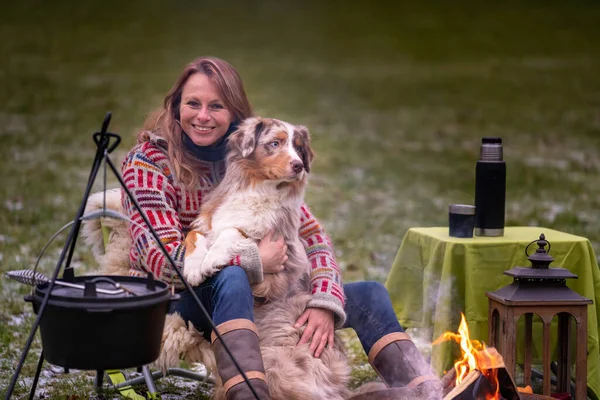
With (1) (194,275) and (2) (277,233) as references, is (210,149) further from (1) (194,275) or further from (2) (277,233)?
(1) (194,275)

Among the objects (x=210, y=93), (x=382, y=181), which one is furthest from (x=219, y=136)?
(x=382, y=181)

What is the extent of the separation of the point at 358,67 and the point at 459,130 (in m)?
4.59

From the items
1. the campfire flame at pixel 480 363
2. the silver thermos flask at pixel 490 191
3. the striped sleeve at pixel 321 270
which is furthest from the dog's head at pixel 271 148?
the silver thermos flask at pixel 490 191

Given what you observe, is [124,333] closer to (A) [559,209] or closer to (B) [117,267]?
(B) [117,267]

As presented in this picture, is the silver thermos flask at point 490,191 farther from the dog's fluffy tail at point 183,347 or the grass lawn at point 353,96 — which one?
the grass lawn at point 353,96

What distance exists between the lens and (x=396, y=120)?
1492 cm

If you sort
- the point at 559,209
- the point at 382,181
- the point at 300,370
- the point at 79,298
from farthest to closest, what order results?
the point at 382,181
the point at 559,209
the point at 300,370
the point at 79,298

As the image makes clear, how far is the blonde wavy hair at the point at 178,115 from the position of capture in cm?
357

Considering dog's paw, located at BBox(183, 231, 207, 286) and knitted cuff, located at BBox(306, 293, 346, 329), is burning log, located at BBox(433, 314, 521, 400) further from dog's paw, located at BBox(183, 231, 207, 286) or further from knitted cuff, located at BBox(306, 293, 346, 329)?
dog's paw, located at BBox(183, 231, 207, 286)

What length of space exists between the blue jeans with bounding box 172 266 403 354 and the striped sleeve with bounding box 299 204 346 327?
0.10 meters

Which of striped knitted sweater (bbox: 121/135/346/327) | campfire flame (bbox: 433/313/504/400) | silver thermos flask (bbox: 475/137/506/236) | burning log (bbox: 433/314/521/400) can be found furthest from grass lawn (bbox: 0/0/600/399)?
burning log (bbox: 433/314/521/400)

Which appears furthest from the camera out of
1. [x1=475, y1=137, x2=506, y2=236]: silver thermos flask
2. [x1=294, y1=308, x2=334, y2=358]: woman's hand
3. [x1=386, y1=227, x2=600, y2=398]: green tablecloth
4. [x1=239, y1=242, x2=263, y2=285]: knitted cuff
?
[x1=475, y1=137, x2=506, y2=236]: silver thermos flask

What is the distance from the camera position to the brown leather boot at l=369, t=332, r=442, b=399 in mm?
3408

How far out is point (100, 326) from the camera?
266cm
